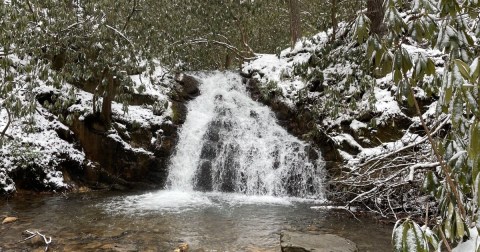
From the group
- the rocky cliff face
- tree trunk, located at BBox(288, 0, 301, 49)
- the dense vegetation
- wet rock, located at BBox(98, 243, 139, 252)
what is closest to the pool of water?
wet rock, located at BBox(98, 243, 139, 252)

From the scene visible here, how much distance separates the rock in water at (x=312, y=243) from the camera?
5027mm

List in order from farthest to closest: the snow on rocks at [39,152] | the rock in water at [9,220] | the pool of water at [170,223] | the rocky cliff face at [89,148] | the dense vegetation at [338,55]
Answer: the rocky cliff face at [89,148], the snow on rocks at [39,152], the rock in water at [9,220], the pool of water at [170,223], the dense vegetation at [338,55]

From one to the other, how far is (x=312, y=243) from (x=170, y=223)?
3.11 metres

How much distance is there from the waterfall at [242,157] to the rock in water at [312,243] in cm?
472

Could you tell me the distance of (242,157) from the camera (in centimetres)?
1120

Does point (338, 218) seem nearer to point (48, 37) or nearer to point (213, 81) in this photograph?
point (48, 37)

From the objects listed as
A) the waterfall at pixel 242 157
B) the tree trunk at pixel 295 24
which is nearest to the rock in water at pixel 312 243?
the waterfall at pixel 242 157

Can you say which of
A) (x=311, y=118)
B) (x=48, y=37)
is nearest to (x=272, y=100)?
(x=311, y=118)

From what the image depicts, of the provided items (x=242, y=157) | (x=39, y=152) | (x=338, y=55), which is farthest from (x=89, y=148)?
(x=338, y=55)

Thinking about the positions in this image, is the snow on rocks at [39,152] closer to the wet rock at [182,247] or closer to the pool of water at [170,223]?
the pool of water at [170,223]

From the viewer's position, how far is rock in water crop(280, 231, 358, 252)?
5027mm

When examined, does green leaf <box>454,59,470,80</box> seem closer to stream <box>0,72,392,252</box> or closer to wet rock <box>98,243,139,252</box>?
stream <box>0,72,392,252</box>

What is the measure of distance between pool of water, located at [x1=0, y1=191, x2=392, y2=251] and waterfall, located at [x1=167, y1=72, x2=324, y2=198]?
795 millimetres

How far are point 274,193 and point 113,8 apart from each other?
622 cm
